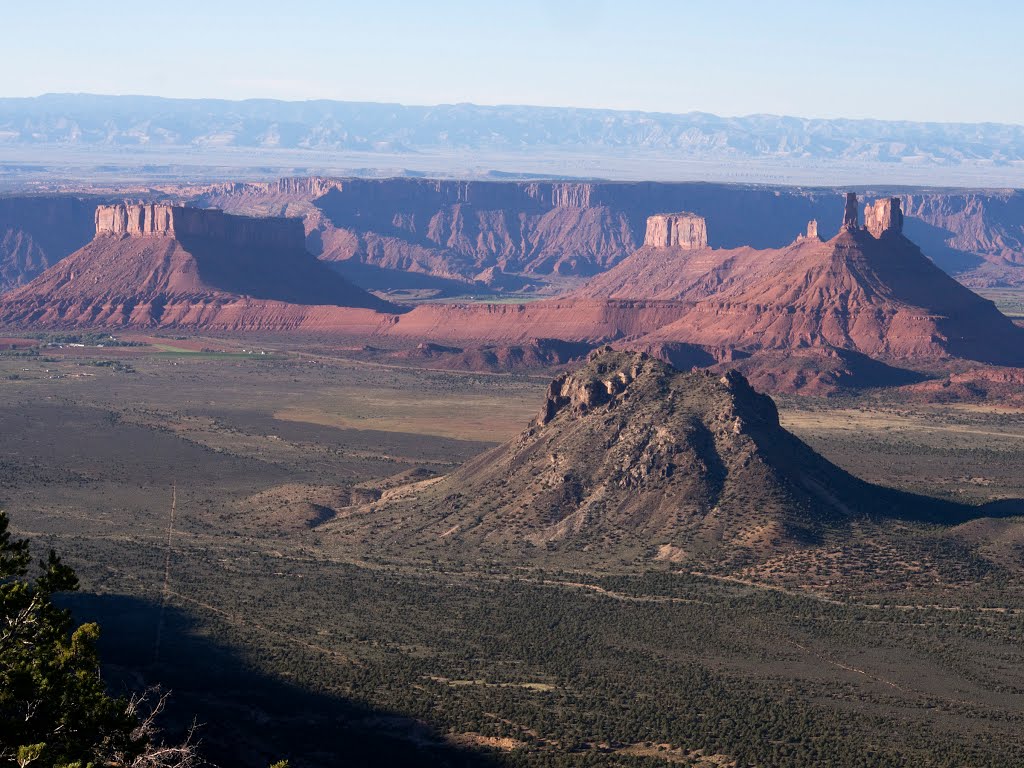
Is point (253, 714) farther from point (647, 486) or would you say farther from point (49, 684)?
point (647, 486)

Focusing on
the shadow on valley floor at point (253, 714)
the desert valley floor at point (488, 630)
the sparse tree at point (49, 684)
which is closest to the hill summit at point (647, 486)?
the desert valley floor at point (488, 630)

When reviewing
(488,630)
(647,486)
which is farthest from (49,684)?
(647,486)

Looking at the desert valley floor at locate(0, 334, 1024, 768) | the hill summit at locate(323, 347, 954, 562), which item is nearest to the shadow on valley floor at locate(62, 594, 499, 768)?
the desert valley floor at locate(0, 334, 1024, 768)

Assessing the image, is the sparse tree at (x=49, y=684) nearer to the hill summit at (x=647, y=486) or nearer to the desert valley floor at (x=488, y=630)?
the desert valley floor at (x=488, y=630)

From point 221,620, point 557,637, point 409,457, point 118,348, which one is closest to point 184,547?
point 221,620

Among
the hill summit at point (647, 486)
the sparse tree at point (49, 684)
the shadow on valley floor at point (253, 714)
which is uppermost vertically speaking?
the sparse tree at point (49, 684)

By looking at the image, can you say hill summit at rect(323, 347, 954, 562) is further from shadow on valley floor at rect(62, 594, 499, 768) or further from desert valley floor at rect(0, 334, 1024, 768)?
shadow on valley floor at rect(62, 594, 499, 768)

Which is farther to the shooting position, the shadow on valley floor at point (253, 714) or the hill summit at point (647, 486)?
the hill summit at point (647, 486)

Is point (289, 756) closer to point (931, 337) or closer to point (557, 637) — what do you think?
point (557, 637)
